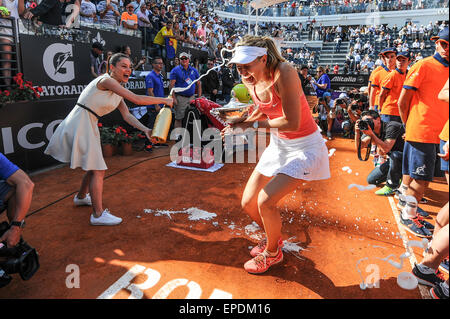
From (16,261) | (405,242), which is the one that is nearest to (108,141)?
(16,261)

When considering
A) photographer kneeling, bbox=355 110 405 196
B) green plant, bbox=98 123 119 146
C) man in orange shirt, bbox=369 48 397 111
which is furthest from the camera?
green plant, bbox=98 123 119 146

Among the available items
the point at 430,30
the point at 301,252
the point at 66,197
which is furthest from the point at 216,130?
the point at 430,30

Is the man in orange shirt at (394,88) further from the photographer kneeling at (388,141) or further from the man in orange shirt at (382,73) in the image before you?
the photographer kneeling at (388,141)

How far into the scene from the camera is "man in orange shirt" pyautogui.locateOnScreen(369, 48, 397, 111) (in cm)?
610

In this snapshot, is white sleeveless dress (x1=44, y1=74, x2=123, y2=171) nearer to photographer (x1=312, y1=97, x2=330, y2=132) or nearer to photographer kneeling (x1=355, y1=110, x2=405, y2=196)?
photographer kneeling (x1=355, y1=110, x2=405, y2=196)

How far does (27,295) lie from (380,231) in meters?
3.72

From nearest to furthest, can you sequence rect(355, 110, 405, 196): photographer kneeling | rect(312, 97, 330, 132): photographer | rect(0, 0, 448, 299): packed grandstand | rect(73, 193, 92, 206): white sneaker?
rect(0, 0, 448, 299): packed grandstand < rect(355, 110, 405, 196): photographer kneeling < rect(73, 193, 92, 206): white sneaker < rect(312, 97, 330, 132): photographer

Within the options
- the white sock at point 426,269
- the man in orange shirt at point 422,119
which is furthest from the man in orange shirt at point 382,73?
the white sock at point 426,269

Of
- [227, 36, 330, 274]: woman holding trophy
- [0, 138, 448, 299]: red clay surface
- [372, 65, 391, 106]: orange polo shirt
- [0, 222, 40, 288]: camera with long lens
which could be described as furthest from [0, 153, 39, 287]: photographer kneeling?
[372, 65, 391, 106]: orange polo shirt

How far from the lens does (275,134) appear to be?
8.87 feet

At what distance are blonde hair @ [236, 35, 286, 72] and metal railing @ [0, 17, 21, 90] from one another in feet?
16.7

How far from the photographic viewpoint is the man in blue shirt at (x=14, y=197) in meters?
2.34

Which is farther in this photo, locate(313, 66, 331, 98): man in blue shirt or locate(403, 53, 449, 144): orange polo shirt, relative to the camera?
locate(313, 66, 331, 98): man in blue shirt
